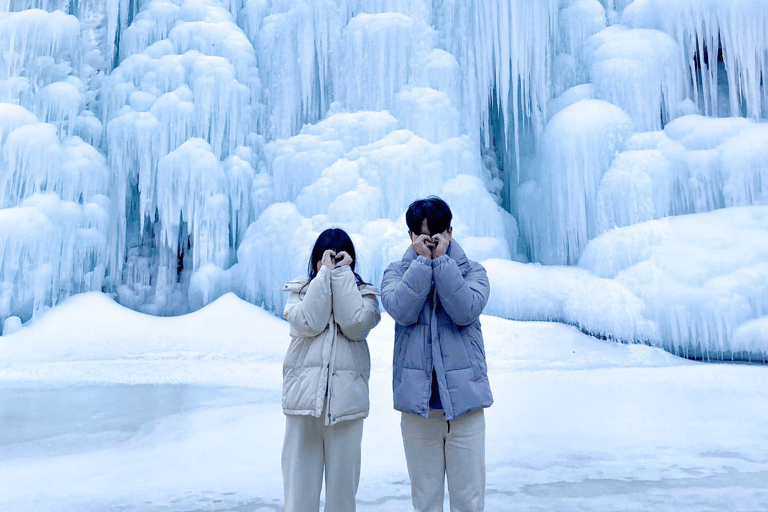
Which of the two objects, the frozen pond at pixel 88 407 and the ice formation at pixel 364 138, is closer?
the frozen pond at pixel 88 407

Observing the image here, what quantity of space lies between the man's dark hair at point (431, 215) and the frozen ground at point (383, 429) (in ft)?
4.67

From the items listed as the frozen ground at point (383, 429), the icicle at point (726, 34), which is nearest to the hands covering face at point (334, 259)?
the frozen ground at point (383, 429)

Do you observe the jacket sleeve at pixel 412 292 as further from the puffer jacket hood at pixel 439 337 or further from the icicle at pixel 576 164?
the icicle at pixel 576 164

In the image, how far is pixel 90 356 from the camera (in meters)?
8.31

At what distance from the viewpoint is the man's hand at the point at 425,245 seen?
5.79 feet

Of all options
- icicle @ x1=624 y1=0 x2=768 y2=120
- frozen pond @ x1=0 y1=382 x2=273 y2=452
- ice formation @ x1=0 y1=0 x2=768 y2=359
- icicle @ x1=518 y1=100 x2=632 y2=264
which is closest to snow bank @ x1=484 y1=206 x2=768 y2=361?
ice formation @ x1=0 y1=0 x2=768 y2=359

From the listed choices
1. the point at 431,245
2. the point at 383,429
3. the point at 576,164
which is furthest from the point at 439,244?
the point at 576,164

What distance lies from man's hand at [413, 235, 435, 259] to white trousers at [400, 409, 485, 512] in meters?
0.49

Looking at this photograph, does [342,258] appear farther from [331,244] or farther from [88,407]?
[88,407]

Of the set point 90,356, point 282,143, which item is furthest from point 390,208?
point 90,356

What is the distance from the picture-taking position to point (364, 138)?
9.73 metres

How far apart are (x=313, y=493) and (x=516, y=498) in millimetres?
1192

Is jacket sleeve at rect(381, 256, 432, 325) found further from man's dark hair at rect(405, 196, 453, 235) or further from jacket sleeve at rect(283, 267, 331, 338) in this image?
jacket sleeve at rect(283, 267, 331, 338)

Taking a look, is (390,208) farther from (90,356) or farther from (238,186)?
(90,356)
